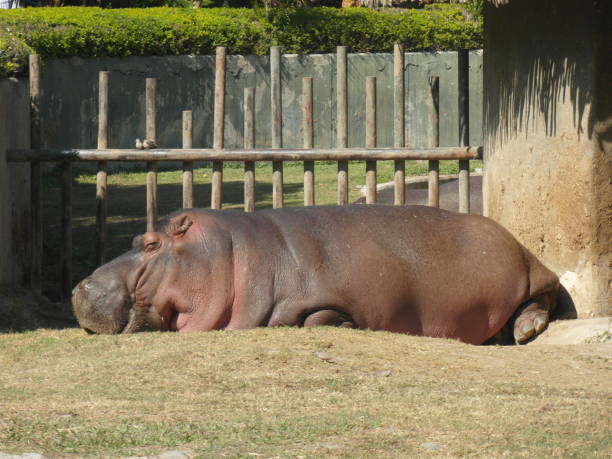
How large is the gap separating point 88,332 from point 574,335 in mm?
3026

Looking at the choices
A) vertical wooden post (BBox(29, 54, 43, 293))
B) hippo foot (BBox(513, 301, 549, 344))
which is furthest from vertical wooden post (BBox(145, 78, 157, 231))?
hippo foot (BBox(513, 301, 549, 344))

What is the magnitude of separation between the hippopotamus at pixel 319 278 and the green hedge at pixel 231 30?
8.19 metres

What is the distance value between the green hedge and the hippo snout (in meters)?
8.18

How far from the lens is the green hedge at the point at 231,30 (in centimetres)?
1642

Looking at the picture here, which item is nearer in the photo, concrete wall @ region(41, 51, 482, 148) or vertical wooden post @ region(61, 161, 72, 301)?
vertical wooden post @ region(61, 161, 72, 301)

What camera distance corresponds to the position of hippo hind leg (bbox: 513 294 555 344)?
7.42 metres

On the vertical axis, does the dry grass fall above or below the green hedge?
below

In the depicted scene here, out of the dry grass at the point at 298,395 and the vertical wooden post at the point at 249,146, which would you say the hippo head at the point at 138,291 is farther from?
the vertical wooden post at the point at 249,146

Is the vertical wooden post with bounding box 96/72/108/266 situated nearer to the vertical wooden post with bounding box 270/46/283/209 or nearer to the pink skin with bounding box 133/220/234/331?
the vertical wooden post with bounding box 270/46/283/209

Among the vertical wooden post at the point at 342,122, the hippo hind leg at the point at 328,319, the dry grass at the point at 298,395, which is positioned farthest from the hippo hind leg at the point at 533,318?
the vertical wooden post at the point at 342,122

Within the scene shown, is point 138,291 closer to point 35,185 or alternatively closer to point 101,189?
point 101,189

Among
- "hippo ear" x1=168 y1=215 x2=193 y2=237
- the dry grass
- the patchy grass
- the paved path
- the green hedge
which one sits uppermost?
the green hedge

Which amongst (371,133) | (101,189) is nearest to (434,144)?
(371,133)

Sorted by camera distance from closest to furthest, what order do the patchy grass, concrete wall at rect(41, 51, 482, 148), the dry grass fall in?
the dry grass, the patchy grass, concrete wall at rect(41, 51, 482, 148)
